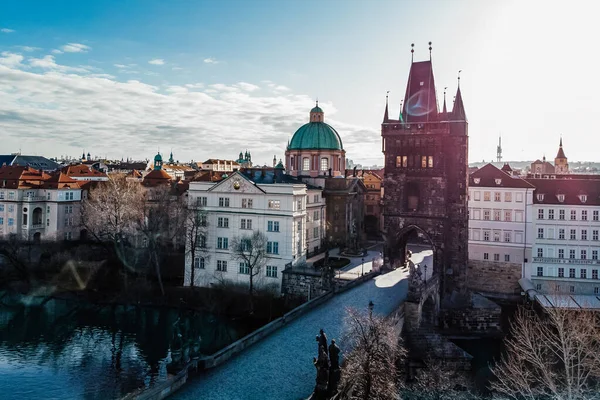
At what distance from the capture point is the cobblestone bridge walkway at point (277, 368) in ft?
61.4

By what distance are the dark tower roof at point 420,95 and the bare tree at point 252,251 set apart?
1773 centimetres

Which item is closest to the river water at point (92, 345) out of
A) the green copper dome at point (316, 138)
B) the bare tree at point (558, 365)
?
the bare tree at point (558, 365)

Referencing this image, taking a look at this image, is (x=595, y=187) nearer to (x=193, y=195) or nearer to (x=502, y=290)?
(x=502, y=290)

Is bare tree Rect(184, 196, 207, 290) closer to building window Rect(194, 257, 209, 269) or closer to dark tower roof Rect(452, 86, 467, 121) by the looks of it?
building window Rect(194, 257, 209, 269)

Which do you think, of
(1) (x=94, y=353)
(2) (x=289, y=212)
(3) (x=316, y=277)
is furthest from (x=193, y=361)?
(2) (x=289, y=212)

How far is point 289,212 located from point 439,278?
14.8 m

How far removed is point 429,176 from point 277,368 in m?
27.5

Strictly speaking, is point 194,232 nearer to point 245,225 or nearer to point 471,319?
point 245,225

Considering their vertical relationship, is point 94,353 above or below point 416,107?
below

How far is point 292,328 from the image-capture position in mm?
26562

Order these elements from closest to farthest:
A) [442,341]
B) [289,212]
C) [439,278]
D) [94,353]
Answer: [442,341]
[94,353]
[439,278]
[289,212]

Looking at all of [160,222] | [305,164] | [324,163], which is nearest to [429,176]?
[324,163]

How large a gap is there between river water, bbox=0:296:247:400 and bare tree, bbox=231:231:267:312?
220 inches

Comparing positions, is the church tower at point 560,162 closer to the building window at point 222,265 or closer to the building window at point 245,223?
the building window at point 245,223
